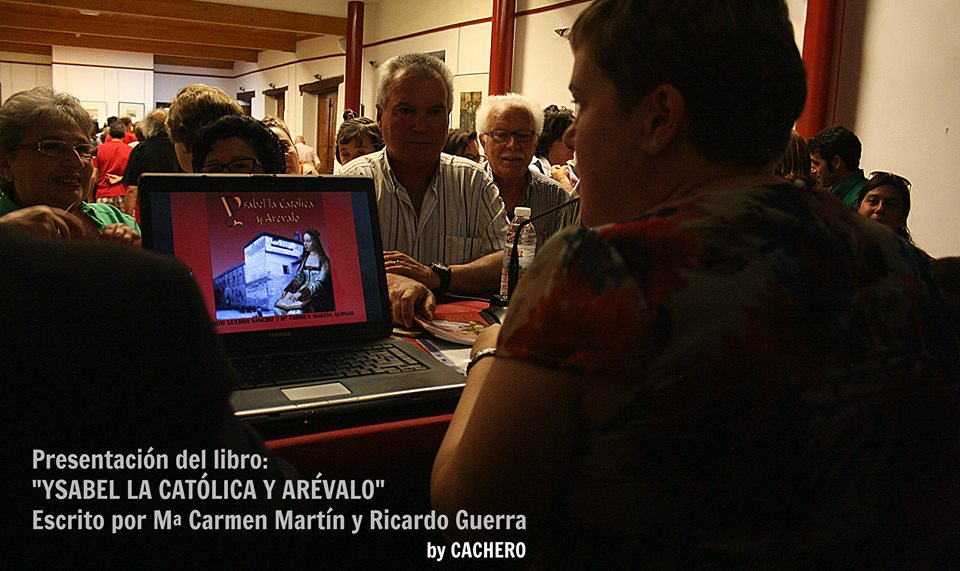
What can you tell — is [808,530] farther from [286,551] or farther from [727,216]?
[286,551]

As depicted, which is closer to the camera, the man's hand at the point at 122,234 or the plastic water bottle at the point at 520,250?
the man's hand at the point at 122,234

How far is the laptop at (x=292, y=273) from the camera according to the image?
1312mm

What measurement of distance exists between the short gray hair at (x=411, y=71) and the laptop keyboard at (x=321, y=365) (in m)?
1.35

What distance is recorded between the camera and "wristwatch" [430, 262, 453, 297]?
6.95 ft

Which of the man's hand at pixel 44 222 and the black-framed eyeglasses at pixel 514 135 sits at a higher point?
the black-framed eyeglasses at pixel 514 135

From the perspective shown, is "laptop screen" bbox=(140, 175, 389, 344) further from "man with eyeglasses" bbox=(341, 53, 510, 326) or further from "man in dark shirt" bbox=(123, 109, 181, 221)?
"man in dark shirt" bbox=(123, 109, 181, 221)

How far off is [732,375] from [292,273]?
0.96 meters

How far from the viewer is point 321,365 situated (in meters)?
1.32

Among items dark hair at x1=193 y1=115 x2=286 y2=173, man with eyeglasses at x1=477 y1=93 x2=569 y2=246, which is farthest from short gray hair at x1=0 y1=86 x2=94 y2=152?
→ man with eyeglasses at x1=477 y1=93 x2=569 y2=246

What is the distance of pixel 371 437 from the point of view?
1.13 metres

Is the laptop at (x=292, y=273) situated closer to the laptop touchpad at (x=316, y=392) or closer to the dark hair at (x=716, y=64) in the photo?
the laptop touchpad at (x=316, y=392)

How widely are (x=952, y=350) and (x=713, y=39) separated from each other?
16.3 inches

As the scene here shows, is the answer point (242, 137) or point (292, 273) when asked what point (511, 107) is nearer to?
point (242, 137)

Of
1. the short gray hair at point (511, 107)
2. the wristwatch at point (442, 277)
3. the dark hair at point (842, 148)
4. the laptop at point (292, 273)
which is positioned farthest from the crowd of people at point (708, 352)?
the dark hair at point (842, 148)
